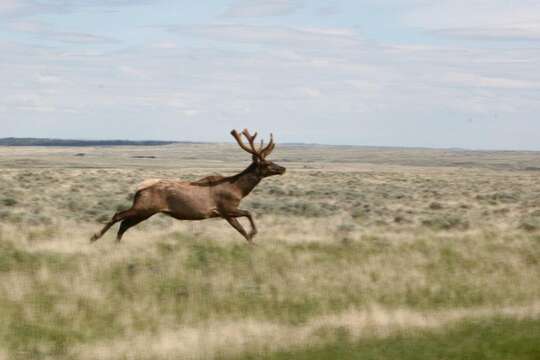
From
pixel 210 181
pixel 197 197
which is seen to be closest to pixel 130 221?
pixel 197 197

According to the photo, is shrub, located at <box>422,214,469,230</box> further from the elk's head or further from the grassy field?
the elk's head

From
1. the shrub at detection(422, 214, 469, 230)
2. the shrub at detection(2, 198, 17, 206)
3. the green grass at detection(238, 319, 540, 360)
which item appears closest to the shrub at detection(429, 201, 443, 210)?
the shrub at detection(422, 214, 469, 230)

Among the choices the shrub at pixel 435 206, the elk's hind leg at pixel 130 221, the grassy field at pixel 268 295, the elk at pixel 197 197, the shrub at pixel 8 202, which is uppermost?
the elk at pixel 197 197

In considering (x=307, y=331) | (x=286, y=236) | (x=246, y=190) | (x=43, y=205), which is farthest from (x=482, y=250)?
(x=43, y=205)

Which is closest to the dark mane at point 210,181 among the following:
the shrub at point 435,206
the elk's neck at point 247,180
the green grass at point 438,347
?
the elk's neck at point 247,180

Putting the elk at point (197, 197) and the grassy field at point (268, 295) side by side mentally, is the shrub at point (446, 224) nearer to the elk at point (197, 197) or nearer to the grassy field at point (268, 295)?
the grassy field at point (268, 295)

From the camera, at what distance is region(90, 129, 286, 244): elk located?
1741 centimetres

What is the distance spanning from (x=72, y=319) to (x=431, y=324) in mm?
5289

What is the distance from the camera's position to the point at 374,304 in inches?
649

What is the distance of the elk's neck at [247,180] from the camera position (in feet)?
59.5

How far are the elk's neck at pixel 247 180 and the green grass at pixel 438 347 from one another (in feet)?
18.2

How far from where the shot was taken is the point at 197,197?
17.7m

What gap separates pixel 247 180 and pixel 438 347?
7.34 m

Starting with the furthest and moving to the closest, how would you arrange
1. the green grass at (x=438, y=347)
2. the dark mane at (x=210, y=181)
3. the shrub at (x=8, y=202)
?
the shrub at (x=8, y=202)
the dark mane at (x=210, y=181)
the green grass at (x=438, y=347)
